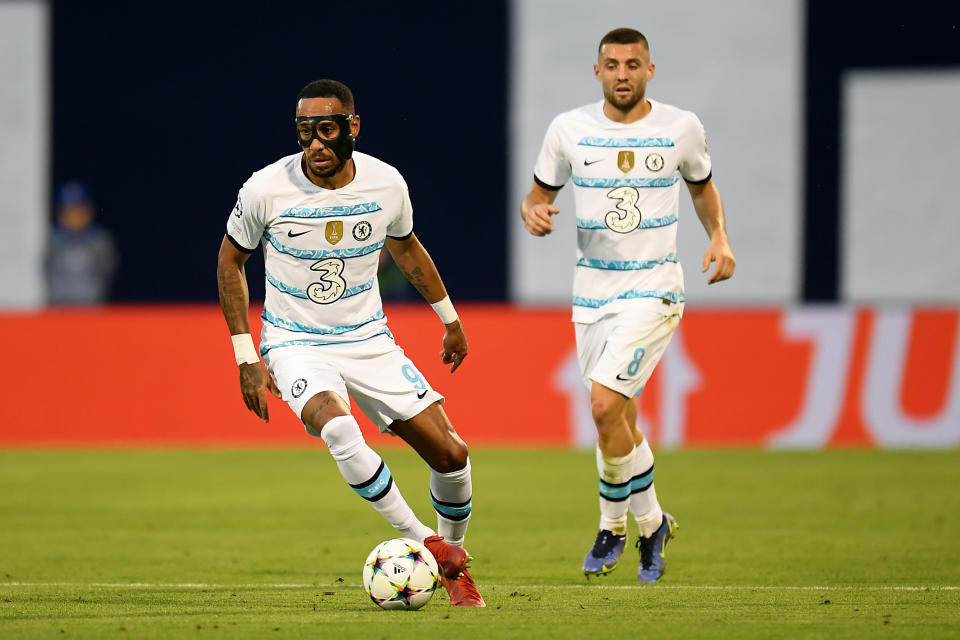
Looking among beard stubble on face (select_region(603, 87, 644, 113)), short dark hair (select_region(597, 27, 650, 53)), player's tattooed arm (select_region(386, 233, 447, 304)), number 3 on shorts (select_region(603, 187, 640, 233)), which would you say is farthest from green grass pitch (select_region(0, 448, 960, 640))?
short dark hair (select_region(597, 27, 650, 53))

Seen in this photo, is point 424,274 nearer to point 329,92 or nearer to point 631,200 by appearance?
point 329,92

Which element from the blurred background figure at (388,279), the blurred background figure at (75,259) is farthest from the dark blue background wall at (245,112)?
the blurred background figure at (75,259)

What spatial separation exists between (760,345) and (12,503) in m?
6.75

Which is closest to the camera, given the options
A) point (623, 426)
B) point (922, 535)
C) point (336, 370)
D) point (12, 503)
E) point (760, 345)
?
point (336, 370)

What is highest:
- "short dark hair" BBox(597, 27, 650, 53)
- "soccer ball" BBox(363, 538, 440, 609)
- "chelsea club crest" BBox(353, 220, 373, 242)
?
"short dark hair" BBox(597, 27, 650, 53)

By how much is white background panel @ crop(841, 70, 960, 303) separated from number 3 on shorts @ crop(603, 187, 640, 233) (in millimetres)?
13834

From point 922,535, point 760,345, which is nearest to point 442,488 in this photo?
point 922,535

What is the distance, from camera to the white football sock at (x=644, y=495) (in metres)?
7.55

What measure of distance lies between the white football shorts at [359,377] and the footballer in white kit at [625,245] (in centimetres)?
101

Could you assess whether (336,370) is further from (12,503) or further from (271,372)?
(12,503)

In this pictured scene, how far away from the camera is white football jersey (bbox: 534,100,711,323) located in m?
7.40

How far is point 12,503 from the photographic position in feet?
35.2

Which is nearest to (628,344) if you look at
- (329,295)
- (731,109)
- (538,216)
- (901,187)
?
(538,216)

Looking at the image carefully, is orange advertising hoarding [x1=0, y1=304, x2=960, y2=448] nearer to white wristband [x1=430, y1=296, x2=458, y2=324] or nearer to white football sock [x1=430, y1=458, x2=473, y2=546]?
white wristband [x1=430, y1=296, x2=458, y2=324]
